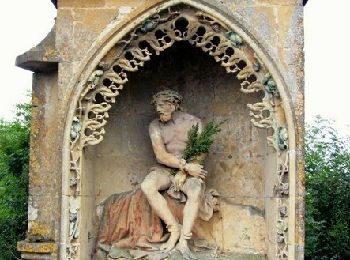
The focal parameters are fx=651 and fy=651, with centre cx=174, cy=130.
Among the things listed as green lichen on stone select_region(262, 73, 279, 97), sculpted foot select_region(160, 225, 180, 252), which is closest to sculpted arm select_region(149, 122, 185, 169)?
sculpted foot select_region(160, 225, 180, 252)

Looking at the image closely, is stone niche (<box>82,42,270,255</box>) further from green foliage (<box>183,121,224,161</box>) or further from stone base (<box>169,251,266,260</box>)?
green foliage (<box>183,121,224,161</box>)

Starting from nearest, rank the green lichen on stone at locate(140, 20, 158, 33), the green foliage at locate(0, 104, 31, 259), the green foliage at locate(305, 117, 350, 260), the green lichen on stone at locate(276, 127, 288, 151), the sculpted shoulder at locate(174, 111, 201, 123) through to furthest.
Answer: the green lichen on stone at locate(276, 127, 288, 151) < the green lichen on stone at locate(140, 20, 158, 33) < the sculpted shoulder at locate(174, 111, 201, 123) < the green foliage at locate(305, 117, 350, 260) < the green foliage at locate(0, 104, 31, 259)

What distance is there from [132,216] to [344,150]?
5.45m

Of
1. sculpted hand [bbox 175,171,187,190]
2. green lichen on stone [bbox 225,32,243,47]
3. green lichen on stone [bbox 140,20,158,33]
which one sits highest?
green lichen on stone [bbox 140,20,158,33]

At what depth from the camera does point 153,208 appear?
6.30 m

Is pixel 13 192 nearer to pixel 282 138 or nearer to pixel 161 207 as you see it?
pixel 161 207

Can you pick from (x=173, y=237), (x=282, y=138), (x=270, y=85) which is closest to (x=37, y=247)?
(x=173, y=237)

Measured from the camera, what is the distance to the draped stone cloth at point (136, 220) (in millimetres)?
6445

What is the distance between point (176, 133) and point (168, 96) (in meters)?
0.38

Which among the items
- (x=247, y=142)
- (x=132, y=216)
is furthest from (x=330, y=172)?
(x=132, y=216)

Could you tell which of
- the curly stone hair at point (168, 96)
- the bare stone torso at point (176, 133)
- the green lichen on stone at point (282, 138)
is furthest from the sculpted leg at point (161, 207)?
the green lichen on stone at point (282, 138)

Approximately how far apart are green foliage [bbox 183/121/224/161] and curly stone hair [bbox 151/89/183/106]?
35 centimetres

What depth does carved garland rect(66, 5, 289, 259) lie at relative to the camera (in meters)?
5.75

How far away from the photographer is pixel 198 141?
20.6ft
